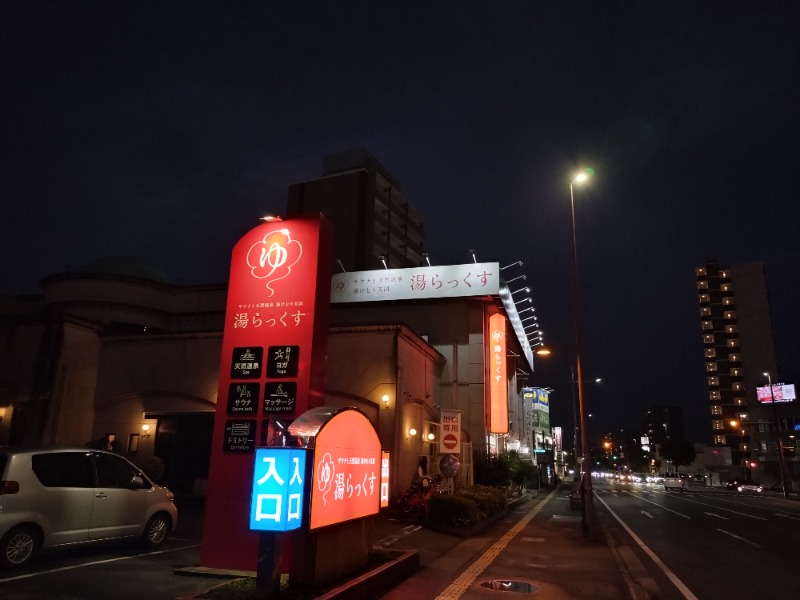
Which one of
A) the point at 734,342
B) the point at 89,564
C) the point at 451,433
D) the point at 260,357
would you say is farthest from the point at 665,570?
the point at 734,342

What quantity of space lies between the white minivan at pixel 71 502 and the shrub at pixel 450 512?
7.25 metres

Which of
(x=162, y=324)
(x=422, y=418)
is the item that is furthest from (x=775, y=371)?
(x=162, y=324)

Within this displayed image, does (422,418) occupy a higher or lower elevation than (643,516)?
higher

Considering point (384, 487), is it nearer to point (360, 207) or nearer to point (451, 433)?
point (451, 433)

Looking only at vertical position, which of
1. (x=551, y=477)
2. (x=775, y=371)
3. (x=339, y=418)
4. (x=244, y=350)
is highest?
(x=775, y=371)

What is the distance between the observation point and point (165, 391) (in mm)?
22609

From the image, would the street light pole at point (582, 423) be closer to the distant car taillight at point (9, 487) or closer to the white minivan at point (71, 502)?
the white minivan at point (71, 502)

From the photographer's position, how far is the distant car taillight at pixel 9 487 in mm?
7898

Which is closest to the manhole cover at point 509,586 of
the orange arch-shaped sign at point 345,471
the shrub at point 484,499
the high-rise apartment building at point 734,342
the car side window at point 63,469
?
the orange arch-shaped sign at point 345,471

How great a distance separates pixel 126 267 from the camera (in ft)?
121

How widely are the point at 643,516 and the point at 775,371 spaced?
280 feet

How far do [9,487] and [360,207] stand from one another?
60675 millimetres

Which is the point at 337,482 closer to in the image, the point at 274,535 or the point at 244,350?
the point at 274,535

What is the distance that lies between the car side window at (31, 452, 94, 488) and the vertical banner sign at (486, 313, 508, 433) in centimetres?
2114
